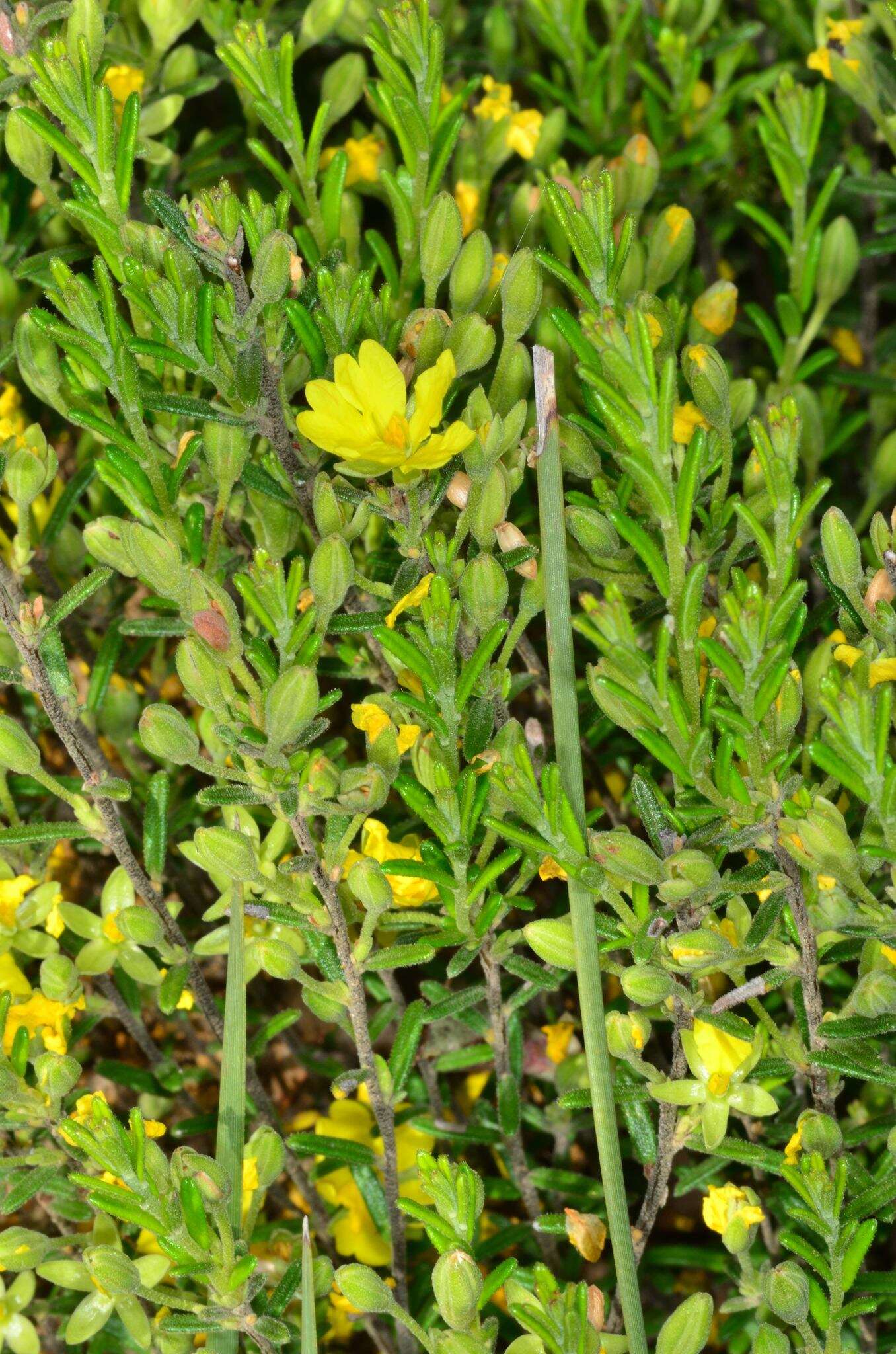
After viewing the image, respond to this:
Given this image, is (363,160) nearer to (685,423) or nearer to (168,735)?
(685,423)

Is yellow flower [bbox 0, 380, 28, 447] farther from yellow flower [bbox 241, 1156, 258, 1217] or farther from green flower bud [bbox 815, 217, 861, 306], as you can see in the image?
green flower bud [bbox 815, 217, 861, 306]

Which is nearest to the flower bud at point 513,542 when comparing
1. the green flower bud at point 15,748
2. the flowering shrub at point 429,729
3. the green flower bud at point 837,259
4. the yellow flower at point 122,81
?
the flowering shrub at point 429,729

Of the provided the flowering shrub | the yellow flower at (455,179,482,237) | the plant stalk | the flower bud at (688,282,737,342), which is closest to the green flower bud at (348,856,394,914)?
the flowering shrub

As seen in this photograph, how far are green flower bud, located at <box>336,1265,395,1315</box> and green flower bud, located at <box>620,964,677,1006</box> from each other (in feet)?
0.76

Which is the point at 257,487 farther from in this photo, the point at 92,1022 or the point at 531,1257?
the point at 531,1257

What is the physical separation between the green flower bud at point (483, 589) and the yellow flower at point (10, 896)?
382 mm

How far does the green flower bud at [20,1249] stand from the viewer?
869 millimetres

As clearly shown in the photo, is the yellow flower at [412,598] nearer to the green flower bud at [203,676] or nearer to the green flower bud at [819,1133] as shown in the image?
the green flower bud at [203,676]

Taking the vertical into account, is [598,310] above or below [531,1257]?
above

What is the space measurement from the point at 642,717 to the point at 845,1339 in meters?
0.46

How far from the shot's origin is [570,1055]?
100cm

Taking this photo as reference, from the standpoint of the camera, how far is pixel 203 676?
0.76 meters

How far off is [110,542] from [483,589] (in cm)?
24

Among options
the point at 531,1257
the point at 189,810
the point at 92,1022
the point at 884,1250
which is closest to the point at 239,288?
the point at 189,810
